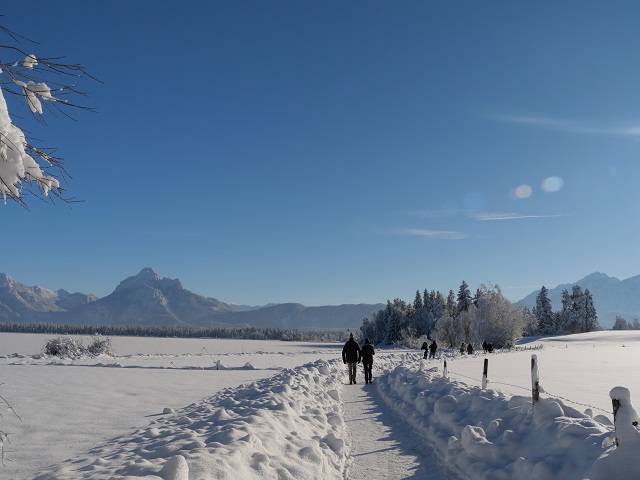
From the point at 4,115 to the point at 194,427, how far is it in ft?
21.1

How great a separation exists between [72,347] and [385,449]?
3641 cm

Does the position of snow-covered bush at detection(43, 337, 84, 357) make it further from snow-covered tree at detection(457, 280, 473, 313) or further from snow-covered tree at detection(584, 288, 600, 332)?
snow-covered tree at detection(584, 288, 600, 332)

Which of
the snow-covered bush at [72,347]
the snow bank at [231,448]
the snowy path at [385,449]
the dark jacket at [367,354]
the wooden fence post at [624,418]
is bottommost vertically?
the snow-covered bush at [72,347]

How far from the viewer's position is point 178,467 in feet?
15.6

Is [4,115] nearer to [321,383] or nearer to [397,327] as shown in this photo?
[321,383]

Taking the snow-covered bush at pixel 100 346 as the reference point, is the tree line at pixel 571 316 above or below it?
above

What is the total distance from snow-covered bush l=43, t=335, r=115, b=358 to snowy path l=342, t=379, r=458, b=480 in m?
29.9

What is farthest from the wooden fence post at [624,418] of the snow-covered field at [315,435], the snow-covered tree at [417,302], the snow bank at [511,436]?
the snow-covered tree at [417,302]

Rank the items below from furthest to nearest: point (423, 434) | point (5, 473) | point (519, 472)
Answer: point (423, 434)
point (5, 473)
point (519, 472)

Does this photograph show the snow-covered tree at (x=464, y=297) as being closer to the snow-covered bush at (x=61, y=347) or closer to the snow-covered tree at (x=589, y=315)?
the snow-covered tree at (x=589, y=315)

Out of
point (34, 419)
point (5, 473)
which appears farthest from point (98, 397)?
point (5, 473)

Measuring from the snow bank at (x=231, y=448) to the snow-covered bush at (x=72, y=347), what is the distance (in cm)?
3022

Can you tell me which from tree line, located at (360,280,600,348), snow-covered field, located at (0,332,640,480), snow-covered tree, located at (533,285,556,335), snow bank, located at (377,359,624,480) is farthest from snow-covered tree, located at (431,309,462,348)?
snow bank, located at (377,359,624,480)

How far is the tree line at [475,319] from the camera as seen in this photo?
6269cm
